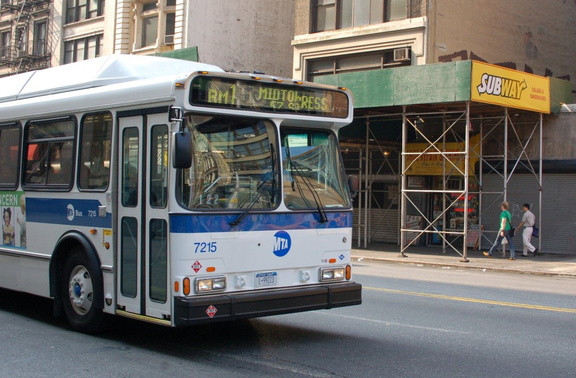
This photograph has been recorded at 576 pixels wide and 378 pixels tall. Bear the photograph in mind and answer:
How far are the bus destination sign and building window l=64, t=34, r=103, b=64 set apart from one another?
3774 centimetres

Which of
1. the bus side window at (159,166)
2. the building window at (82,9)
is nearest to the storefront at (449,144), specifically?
the bus side window at (159,166)

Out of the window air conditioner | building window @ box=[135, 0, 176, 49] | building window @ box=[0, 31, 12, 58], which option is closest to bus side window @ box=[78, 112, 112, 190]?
the window air conditioner

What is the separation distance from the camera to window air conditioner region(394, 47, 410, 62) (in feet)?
94.5

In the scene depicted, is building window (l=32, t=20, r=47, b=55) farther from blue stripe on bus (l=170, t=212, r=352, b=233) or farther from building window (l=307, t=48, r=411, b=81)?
blue stripe on bus (l=170, t=212, r=352, b=233)

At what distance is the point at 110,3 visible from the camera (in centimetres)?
4375

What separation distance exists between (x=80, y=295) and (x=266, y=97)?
337cm

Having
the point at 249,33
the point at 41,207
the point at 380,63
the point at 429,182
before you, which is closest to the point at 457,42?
the point at 380,63

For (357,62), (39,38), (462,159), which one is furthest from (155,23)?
(462,159)

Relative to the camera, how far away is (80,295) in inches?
368

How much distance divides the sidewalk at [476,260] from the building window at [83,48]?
24.8m

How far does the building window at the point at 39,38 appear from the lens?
48.0 meters

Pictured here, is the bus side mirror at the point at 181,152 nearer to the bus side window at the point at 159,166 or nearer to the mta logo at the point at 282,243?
the bus side window at the point at 159,166

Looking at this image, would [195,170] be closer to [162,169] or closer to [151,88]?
[162,169]

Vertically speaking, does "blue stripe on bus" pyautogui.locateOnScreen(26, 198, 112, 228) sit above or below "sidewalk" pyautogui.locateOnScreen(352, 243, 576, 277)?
above
